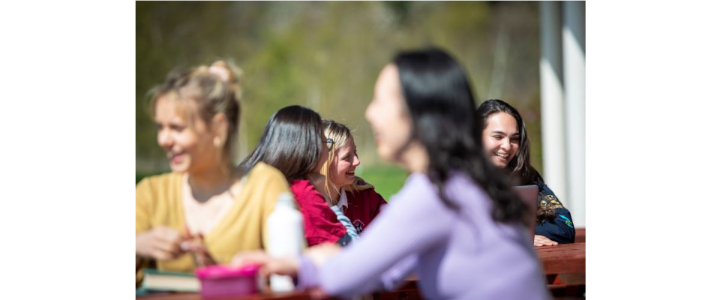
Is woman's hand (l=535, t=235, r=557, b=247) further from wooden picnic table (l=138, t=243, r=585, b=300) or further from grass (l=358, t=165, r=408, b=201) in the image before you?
grass (l=358, t=165, r=408, b=201)

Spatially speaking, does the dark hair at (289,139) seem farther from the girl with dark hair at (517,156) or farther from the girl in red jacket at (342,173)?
the girl with dark hair at (517,156)

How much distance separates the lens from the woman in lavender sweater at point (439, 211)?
1809mm

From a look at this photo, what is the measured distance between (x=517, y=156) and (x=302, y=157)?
Answer: 1.10 metres

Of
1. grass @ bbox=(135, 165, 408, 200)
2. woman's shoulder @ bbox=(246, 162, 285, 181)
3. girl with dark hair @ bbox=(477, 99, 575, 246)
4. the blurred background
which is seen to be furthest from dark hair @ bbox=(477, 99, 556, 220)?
the blurred background

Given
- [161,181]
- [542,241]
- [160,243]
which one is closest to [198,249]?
[160,243]

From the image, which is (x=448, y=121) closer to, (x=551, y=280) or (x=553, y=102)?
(x=551, y=280)

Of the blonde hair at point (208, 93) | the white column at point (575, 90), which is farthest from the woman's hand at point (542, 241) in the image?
the white column at point (575, 90)

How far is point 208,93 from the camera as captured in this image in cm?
226

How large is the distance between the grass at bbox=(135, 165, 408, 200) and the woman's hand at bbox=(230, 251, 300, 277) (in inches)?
254

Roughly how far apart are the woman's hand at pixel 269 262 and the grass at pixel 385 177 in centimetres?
646

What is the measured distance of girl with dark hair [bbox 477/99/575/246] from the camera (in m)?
3.54
